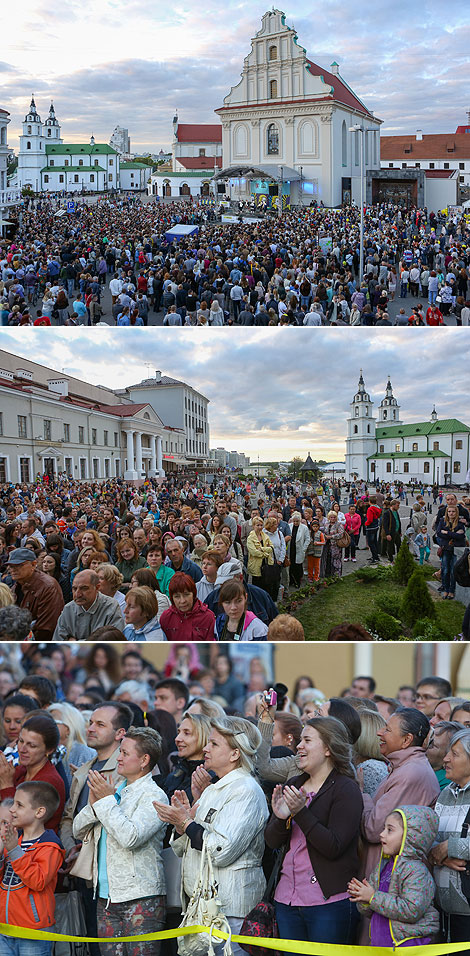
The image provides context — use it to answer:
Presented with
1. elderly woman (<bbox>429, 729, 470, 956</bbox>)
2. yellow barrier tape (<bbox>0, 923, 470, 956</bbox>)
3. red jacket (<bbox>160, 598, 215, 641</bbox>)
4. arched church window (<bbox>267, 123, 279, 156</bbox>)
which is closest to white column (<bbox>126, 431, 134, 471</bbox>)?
red jacket (<bbox>160, 598, 215, 641</bbox>)

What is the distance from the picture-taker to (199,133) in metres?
27.5

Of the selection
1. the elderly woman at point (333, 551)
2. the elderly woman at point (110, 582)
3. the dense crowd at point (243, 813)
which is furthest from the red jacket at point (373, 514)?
the dense crowd at point (243, 813)

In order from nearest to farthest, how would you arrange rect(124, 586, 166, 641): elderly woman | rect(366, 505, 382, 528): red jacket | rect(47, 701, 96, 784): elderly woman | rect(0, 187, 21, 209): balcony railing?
1. rect(47, 701, 96, 784): elderly woman
2. rect(124, 586, 166, 641): elderly woman
3. rect(366, 505, 382, 528): red jacket
4. rect(0, 187, 21, 209): balcony railing

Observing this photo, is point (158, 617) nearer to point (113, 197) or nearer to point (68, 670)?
point (68, 670)

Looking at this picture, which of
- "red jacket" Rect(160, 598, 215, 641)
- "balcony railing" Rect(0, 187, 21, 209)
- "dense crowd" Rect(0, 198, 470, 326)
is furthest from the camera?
"balcony railing" Rect(0, 187, 21, 209)

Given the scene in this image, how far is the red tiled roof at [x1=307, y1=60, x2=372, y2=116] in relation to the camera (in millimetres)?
23469

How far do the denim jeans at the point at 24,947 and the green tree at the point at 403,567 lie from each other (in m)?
5.04

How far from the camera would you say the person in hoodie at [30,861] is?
12.2 feet

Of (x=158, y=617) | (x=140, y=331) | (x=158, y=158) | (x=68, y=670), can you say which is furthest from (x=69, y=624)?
(x=158, y=158)

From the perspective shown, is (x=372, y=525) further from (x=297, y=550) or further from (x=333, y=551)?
(x=297, y=550)

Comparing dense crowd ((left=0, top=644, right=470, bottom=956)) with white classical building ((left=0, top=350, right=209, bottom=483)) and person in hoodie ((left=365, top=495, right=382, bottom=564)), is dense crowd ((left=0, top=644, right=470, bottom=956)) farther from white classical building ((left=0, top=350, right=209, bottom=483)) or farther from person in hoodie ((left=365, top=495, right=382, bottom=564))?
white classical building ((left=0, top=350, right=209, bottom=483))

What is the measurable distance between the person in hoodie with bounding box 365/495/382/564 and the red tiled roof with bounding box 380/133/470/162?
125 feet

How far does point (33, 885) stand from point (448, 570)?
5.34 m

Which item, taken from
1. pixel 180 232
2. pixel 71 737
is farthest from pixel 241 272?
pixel 71 737
